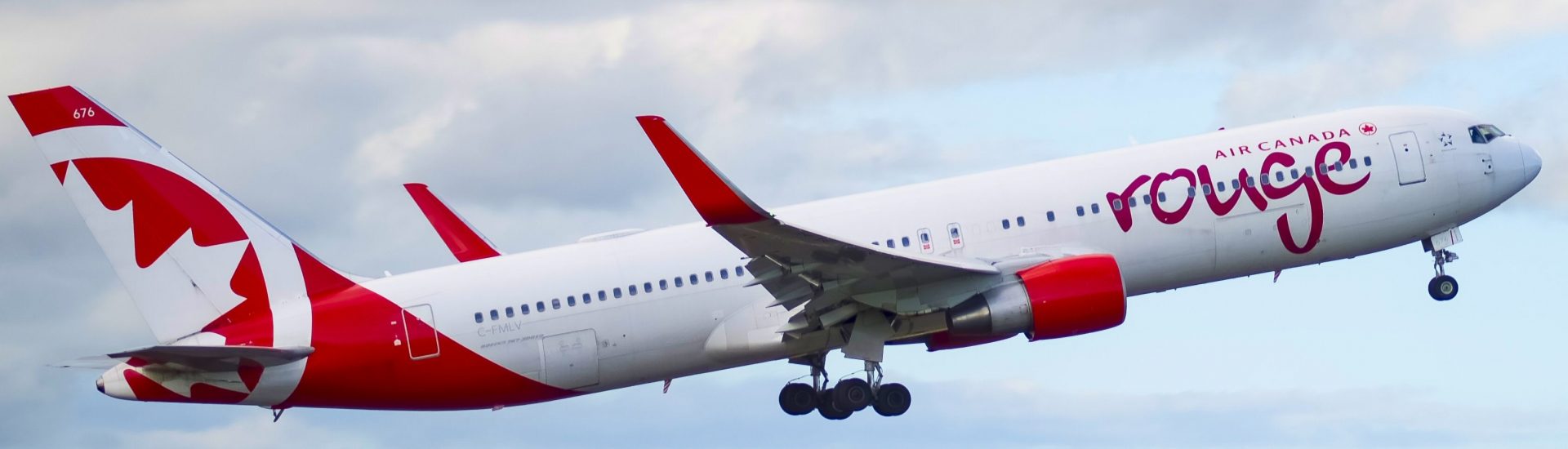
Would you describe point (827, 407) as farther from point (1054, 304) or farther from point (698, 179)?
point (698, 179)

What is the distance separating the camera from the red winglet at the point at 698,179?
3753 centimetres

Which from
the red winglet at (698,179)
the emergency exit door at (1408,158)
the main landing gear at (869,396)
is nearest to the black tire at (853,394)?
the main landing gear at (869,396)

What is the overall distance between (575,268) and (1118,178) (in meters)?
12.0

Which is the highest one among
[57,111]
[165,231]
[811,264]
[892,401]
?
[57,111]

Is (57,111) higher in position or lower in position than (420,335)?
higher

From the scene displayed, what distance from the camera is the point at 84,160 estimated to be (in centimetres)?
4503

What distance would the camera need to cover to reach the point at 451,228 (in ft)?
178

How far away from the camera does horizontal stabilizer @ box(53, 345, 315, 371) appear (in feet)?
135

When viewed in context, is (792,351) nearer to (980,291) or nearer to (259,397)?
(980,291)

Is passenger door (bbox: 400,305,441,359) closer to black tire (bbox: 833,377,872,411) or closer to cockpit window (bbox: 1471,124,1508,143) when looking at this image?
black tire (bbox: 833,377,872,411)

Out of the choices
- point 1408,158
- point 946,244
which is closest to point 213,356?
point 946,244

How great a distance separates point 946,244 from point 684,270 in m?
5.67

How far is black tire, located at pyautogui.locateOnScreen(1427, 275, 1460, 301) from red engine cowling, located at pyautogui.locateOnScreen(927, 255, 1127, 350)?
9095 millimetres

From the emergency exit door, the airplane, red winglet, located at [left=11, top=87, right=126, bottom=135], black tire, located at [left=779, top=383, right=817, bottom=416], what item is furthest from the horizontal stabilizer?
the emergency exit door
